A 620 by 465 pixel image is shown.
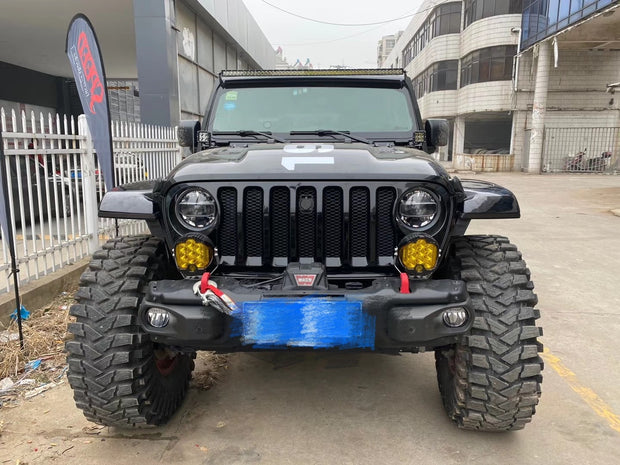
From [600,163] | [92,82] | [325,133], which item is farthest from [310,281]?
[600,163]

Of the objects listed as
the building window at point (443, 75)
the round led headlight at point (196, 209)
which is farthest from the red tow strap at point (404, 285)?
the building window at point (443, 75)

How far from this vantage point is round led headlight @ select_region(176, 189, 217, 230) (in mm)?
2332

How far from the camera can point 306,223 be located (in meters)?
2.38

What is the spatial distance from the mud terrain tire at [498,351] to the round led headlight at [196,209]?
128 cm

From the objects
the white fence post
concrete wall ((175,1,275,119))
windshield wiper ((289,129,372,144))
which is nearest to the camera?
windshield wiper ((289,129,372,144))

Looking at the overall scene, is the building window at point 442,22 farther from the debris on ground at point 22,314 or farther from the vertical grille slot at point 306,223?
the vertical grille slot at point 306,223

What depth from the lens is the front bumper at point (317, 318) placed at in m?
2.06

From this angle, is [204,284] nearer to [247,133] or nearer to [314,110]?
[247,133]

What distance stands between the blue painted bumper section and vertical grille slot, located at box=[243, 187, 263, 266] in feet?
1.29

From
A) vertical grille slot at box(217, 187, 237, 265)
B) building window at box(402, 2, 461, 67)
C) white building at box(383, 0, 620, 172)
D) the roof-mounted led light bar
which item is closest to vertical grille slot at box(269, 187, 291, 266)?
vertical grille slot at box(217, 187, 237, 265)

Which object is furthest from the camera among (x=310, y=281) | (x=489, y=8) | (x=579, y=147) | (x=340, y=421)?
(x=489, y=8)

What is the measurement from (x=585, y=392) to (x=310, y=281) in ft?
6.84

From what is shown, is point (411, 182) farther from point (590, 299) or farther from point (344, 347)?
point (590, 299)

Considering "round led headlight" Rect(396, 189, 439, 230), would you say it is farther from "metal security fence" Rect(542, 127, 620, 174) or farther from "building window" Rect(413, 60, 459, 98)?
"building window" Rect(413, 60, 459, 98)
